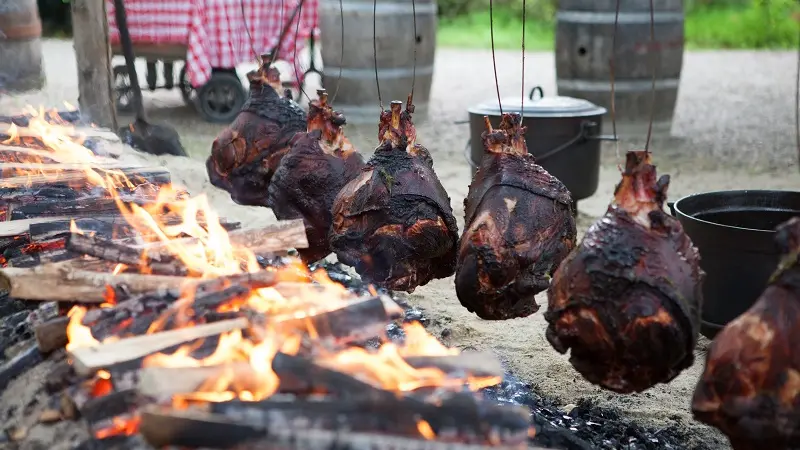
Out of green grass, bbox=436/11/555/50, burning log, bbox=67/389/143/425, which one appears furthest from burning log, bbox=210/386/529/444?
green grass, bbox=436/11/555/50

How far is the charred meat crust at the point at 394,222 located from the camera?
10.4ft

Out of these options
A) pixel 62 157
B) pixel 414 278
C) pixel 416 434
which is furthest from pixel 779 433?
pixel 62 157

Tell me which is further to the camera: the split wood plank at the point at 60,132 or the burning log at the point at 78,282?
the split wood plank at the point at 60,132

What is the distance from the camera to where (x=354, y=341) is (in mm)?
2525

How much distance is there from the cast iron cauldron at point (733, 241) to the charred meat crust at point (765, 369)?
5.28 feet

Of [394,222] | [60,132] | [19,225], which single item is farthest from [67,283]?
[60,132]

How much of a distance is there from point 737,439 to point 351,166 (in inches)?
83.2

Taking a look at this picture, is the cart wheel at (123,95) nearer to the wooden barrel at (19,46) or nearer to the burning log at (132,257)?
the wooden barrel at (19,46)

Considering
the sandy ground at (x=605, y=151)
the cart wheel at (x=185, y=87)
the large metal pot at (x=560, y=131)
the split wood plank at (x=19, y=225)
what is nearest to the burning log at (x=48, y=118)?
the sandy ground at (x=605, y=151)

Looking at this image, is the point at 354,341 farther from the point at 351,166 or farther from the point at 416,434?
the point at 351,166

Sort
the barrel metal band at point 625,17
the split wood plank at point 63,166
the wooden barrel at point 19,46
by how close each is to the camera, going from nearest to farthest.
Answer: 1. the split wood plank at point 63,166
2. the wooden barrel at point 19,46
3. the barrel metal band at point 625,17

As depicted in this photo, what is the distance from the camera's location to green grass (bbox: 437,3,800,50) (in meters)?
Answer: 21.5

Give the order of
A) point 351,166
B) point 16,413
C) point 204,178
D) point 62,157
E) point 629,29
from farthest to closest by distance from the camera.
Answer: point 629,29
point 204,178
point 62,157
point 351,166
point 16,413

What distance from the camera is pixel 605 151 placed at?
377 inches
